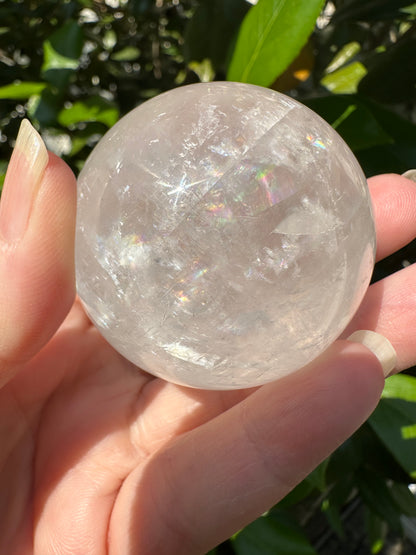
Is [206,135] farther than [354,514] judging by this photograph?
No

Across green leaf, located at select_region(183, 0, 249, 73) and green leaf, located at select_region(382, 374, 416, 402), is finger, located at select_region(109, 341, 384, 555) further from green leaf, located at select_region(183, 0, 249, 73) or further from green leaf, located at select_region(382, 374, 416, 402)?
green leaf, located at select_region(183, 0, 249, 73)

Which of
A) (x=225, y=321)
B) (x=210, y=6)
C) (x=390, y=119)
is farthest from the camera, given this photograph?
(x=210, y=6)

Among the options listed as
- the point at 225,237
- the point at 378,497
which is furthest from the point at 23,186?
the point at 378,497

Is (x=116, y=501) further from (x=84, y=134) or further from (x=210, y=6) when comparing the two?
(x=210, y=6)

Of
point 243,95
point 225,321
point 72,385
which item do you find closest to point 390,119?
point 243,95

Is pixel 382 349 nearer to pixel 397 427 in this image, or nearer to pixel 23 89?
pixel 397 427

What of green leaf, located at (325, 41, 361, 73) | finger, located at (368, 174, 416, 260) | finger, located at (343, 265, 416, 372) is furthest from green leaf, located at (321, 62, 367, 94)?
finger, located at (343, 265, 416, 372)
